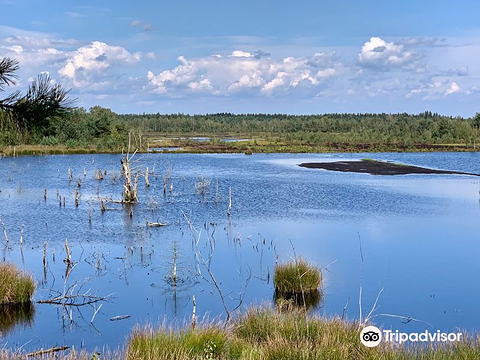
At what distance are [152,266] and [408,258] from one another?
10346 millimetres

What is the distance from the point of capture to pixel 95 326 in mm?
14883

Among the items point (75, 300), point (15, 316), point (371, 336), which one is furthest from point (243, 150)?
point (371, 336)

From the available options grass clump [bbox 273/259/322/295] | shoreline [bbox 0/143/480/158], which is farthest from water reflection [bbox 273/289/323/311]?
shoreline [bbox 0/143/480/158]

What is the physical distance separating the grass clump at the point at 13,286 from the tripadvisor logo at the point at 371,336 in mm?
10426

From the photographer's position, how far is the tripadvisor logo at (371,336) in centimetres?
944

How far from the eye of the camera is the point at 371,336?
9844 millimetres

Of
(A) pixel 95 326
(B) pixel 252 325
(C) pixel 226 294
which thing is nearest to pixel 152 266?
(C) pixel 226 294

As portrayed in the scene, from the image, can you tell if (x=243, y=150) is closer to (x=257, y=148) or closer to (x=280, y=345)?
(x=257, y=148)

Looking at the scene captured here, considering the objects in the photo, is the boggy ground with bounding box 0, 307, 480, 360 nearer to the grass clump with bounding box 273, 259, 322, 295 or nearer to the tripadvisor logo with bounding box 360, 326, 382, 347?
the tripadvisor logo with bounding box 360, 326, 382, 347

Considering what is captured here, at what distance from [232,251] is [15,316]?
409 inches

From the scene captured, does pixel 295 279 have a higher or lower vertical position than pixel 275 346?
lower

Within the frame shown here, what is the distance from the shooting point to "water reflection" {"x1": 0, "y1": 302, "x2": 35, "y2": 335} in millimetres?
14571

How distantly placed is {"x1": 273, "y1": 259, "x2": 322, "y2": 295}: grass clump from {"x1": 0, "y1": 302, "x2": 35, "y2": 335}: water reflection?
742 centimetres

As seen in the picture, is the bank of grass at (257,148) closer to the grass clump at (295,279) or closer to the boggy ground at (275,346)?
the grass clump at (295,279)
